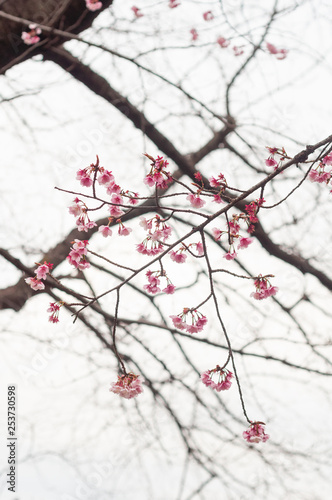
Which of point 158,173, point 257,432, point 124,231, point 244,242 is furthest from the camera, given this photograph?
point 244,242

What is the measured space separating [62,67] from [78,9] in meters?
0.68

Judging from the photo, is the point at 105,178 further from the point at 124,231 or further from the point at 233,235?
the point at 233,235

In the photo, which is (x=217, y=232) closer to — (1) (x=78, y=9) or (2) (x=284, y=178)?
(1) (x=78, y=9)

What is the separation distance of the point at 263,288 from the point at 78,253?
0.82m

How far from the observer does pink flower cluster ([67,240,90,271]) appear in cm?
170

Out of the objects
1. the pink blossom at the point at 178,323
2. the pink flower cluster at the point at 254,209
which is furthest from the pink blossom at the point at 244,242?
the pink blossom at the point at 178,323

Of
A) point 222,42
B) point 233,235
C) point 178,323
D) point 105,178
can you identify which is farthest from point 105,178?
point 222,42

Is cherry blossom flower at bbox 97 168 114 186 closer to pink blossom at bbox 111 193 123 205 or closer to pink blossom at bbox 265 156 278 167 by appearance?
pink blossom at bbox 111 193 123 205

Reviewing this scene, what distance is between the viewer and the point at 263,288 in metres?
1.64

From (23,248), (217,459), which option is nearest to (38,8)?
(23,248)

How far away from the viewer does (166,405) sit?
3.62 m

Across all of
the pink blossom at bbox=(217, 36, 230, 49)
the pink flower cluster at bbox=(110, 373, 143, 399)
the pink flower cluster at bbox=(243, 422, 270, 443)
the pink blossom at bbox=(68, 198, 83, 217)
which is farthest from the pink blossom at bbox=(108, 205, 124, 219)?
the pink blossom at bbox=(217, 36, 230, 49)

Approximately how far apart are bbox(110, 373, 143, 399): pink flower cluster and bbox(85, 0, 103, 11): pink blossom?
2.07 metres

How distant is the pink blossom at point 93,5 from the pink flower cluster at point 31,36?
0.34m
